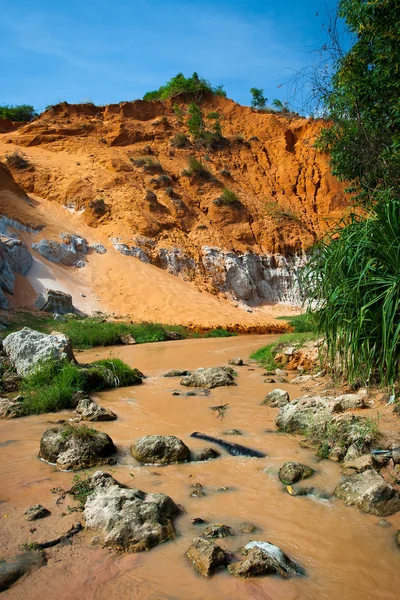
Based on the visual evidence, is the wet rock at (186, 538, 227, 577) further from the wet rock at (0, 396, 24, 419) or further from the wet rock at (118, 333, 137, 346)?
the wet rock at (118, 333, 137, 346)

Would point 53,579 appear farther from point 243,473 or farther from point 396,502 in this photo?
point 396,502

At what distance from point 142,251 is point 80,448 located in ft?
65.1

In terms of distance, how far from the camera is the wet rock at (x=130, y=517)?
2.67 metres

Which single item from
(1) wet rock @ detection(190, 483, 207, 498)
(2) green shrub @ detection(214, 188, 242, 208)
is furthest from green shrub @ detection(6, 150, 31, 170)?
(1) wet rock @ detection(190, 483, 207, 498)

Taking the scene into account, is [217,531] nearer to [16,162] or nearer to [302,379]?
[302,379]

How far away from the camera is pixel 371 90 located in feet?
18.3

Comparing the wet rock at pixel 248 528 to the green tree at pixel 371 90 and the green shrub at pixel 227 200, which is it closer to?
the green tree at pixel 371 90

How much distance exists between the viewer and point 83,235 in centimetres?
2317

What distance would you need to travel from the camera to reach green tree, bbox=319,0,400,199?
4969mm

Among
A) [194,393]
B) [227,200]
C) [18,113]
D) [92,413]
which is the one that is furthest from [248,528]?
[18,113]

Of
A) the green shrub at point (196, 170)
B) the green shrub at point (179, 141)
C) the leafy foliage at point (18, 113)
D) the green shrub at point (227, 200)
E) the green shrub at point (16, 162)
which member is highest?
the leafy foliage at point (18, 113)

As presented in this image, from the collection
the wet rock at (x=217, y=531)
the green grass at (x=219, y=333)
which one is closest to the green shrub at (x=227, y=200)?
the green grass at (x=219, y=333)

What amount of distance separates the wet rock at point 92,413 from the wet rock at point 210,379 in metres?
2.13

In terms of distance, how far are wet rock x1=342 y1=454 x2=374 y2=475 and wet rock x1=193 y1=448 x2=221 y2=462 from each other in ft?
3.87
